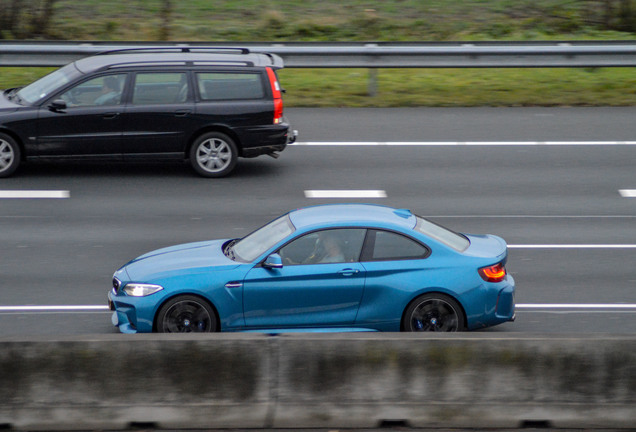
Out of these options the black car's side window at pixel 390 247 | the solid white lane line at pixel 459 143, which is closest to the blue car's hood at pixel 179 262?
the black car's side window at pixel 390 247

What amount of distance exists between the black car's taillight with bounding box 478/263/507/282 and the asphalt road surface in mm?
795

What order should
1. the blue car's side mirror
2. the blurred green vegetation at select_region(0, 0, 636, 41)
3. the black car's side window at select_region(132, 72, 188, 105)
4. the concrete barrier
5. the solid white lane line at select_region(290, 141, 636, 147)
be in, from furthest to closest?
the blurred green vegetation at select_region(0, 0, 636, 41) < the solid white lane line at select_region(290, 141, 636, 147) < the black car's side window at select_region(132, 72, 188, 105) < the blue car's side mirror < the concrete barrier

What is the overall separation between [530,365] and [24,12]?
19438mm

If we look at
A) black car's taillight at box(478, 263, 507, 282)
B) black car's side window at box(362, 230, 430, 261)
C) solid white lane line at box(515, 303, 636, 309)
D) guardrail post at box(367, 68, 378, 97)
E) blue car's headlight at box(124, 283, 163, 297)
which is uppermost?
guardrail post at box(367, 68, 378, 97)

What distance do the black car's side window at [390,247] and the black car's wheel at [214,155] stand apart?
628cm

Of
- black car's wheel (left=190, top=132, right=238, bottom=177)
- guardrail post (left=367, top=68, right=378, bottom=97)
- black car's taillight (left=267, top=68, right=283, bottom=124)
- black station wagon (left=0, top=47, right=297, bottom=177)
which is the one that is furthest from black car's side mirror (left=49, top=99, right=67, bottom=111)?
guardrail post (left=367, top=68, right=378, bottom=97)

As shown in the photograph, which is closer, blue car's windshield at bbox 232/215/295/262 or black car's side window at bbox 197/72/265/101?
blue car's windshield at bbox 232/215/295/262

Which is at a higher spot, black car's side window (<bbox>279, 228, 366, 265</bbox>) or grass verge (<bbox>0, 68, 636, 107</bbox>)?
grass verge (<bbox>0, 68, 636, 107</bbox>)

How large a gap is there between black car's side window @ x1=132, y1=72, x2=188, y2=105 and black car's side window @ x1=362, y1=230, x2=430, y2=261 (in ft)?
21.9

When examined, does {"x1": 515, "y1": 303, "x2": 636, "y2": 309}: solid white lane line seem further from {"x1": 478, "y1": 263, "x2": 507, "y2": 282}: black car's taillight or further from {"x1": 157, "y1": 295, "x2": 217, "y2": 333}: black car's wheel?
{"x1": 157, "y1": 295, "x2": 217, "y2": 333}: black car's wheel


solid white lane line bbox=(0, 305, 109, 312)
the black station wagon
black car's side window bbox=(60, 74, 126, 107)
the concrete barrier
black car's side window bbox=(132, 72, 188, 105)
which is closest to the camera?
the concrete barrier

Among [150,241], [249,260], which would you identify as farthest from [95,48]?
[249,260]

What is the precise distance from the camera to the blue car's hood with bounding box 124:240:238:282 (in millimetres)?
8547

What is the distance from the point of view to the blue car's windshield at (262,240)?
8.73 metres
